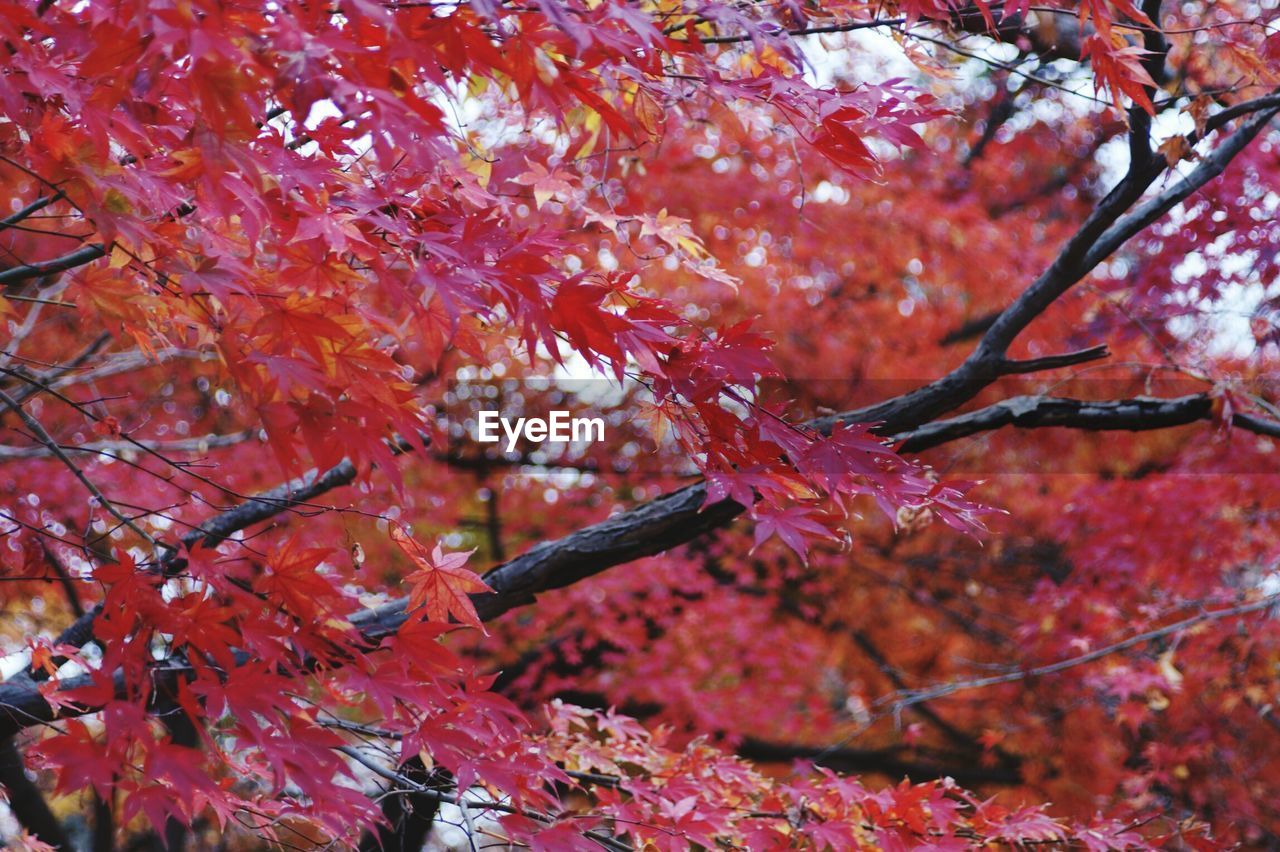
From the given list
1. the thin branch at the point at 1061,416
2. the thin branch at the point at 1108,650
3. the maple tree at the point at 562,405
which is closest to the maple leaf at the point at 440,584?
the maple tree at the point at 562,405

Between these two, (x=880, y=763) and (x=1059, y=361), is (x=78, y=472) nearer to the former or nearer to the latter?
(x=1059, y=361)

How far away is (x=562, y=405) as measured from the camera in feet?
26.3

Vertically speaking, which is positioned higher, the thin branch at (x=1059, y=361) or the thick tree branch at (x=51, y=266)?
the thick tree branch at (x=51, y=266)

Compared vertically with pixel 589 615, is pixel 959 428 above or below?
above

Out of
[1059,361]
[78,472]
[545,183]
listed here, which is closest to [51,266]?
[78,472]

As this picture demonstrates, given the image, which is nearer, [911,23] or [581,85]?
[581,85]

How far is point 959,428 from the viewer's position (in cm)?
321

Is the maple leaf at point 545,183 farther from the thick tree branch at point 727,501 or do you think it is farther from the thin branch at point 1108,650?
the thin branch at point 1108,650

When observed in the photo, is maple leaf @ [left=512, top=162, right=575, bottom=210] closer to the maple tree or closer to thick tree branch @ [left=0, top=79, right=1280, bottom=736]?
the maple tree

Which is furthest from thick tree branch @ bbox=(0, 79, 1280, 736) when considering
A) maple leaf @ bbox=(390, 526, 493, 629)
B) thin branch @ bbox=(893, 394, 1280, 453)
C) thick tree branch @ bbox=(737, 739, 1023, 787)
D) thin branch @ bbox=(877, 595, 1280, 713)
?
thick tree branch @ bbox=(737, 739, 1023, 787)

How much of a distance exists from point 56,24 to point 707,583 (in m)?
5.95

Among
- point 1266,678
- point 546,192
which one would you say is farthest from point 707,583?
point 546,192

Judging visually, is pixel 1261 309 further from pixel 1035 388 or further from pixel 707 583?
pixel 707 583

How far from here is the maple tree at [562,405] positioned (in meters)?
1.79
